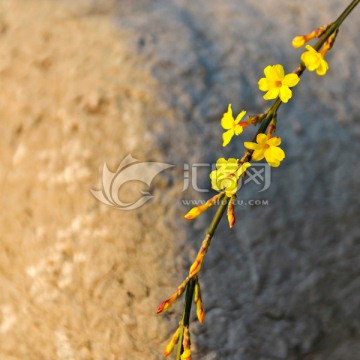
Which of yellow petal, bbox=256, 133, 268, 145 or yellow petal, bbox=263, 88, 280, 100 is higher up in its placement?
yellow petal, bbox=263, 88, 280, 100

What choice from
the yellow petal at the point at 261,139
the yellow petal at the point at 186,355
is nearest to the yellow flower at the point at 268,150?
the yellow petal at the point at 261,139

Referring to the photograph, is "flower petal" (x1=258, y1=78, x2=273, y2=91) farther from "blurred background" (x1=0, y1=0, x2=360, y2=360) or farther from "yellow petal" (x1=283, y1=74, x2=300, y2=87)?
"blurred background" (x1=0, y1=0, x2=360, y2=360)

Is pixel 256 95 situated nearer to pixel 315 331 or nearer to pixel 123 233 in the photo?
pixel 123 233

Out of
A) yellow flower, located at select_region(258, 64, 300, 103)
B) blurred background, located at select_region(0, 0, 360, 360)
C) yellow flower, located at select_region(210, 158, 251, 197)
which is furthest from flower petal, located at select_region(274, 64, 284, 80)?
blurred background, located at select_region(0, 0, 360, 360)

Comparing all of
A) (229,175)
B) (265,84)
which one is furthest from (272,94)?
(229,175)

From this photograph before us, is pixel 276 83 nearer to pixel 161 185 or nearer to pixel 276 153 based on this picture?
pixel 276 153

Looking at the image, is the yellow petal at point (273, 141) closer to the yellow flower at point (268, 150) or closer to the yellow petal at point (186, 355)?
the yellow flower at point (268, 150)
